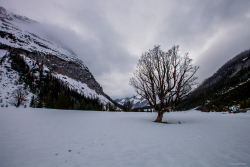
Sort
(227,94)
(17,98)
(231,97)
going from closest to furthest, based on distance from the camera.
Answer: (17,98)
(231,97)
(227,94)

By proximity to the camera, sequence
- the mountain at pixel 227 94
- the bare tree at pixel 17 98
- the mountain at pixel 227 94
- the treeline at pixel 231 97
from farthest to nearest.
Answer: the treeline at pixel 231 97 → the mountain at pixel 227 94 → the bare tree at pixel 17 98 → the mountain at pixel 227 94

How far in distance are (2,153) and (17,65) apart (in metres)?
136

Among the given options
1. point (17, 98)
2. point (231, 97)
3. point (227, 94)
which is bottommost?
point (17, 98)

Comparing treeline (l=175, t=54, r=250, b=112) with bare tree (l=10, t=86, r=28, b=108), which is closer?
bare tree (l=10, t=86, r=28, b=108)

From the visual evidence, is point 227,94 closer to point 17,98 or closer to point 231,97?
point 231,97

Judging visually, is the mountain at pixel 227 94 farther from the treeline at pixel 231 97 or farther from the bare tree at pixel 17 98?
the bare tree at pixel 17 98

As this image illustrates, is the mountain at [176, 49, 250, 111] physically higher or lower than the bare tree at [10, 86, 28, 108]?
higher

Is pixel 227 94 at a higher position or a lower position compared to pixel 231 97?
higher

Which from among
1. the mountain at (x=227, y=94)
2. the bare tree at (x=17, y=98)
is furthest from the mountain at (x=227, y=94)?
the bare tree at (x=17, y=98)

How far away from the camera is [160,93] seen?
12.4m

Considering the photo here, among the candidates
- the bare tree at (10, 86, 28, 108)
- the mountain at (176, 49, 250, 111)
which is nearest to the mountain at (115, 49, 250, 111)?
the mountain at (176, 49, 250, 111)

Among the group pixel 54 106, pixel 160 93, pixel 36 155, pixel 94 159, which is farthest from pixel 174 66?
pixel 54 106

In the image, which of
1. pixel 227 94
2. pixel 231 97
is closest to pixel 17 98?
pixel 231 97

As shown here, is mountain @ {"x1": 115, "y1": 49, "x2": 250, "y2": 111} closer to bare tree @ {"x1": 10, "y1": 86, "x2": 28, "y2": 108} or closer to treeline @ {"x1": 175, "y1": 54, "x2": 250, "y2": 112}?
treeline @ {"x1": 175, "y1": 54, "x2": 250, "y2": 112}
